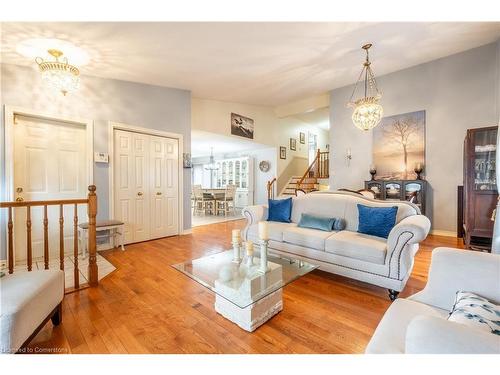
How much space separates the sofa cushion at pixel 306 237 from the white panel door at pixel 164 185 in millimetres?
2576

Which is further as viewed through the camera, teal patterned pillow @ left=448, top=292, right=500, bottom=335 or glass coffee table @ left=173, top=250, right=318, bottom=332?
glass coffee table @ left=173, top=250, right=318, bottom=332

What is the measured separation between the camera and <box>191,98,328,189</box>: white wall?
5340mm

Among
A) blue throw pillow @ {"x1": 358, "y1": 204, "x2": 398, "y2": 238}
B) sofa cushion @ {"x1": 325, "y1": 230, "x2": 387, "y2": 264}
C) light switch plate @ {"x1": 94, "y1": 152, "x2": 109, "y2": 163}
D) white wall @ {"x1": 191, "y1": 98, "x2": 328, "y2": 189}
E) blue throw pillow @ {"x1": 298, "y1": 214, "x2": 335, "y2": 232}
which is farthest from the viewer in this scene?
white wall @ {"x1": 191, "y1": 98, "x2": 328, "y2": 189}

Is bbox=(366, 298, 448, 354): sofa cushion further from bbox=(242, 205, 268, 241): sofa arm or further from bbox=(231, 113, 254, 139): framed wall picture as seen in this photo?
bbox=(231, 113, 254, 139): framed wall picture

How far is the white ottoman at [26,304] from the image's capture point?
3.79ft

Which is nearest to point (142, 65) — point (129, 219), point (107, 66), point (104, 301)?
point (107, 66)

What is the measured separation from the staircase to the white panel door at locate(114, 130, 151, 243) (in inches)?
154

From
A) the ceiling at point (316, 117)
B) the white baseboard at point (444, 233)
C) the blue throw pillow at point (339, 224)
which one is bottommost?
the white baseboard at point (444, 233)

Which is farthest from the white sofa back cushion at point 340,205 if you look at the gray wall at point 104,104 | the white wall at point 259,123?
the white wall at point 259,123

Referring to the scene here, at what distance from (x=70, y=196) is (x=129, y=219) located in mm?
906

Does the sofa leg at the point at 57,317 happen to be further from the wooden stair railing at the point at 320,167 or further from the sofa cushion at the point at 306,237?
the wooden stair railing at the point at 320,167

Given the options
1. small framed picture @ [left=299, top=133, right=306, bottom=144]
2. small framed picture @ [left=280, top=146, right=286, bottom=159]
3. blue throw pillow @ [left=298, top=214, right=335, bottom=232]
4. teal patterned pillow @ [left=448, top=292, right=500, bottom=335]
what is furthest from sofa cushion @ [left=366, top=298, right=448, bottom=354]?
small framed picture @ [left=299, top=133, right=306, bottom=144]
